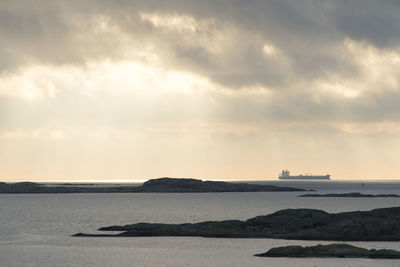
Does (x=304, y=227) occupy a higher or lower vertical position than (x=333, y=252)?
higher

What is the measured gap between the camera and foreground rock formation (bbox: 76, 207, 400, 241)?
84.2 metres

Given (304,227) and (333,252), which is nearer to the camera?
(333,252)

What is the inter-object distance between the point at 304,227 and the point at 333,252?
22.6 meters

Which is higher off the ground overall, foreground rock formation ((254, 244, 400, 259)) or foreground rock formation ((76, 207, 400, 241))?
foreground rock formation ((76, 207, 400, 241))

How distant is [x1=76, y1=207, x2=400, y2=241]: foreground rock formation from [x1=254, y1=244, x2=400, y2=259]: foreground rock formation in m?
15.4

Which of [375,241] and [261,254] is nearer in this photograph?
[261,254]

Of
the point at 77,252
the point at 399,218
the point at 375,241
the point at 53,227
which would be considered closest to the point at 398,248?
the point at 375,241

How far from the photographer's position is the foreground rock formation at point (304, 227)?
84.2 m

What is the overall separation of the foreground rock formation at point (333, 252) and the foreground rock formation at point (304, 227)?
1543 centimetres

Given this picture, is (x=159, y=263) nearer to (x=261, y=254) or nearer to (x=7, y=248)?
(x=261, y=254)

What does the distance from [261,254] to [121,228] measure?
35.8 metres

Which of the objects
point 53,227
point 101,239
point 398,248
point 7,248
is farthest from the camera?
point 53,227

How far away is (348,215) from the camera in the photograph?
90312mm

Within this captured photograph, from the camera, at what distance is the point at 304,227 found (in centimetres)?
8988
